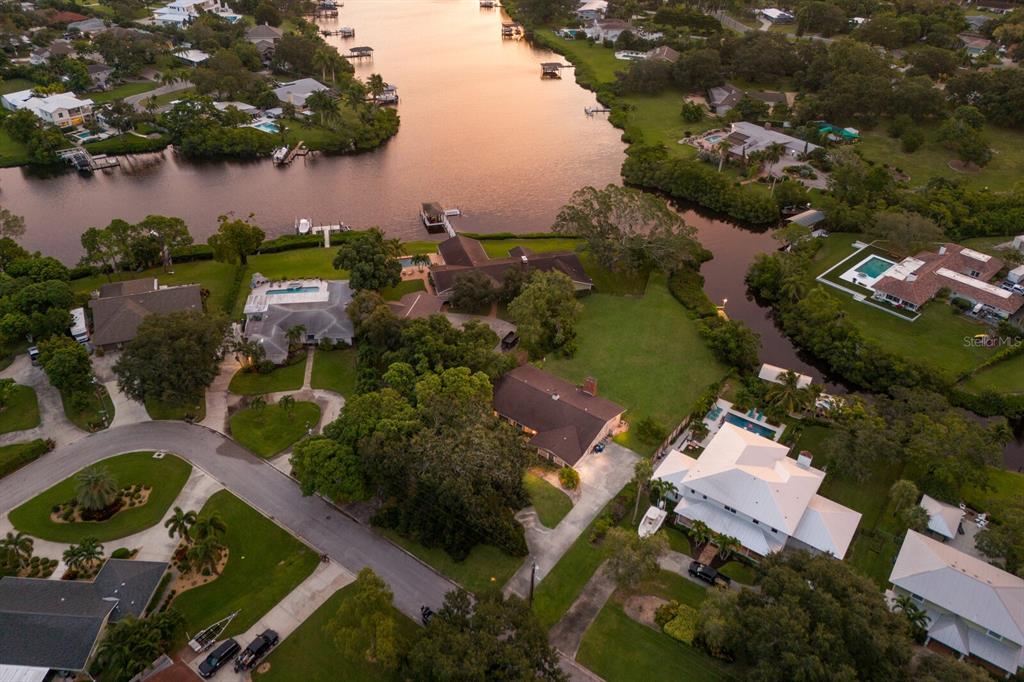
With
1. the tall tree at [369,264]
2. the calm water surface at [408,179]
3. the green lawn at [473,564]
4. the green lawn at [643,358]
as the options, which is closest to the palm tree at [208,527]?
the green lawn at [473,564]

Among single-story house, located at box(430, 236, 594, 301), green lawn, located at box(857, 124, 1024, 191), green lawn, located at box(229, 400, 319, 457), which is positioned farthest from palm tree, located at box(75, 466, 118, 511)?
green lawn, located at box(857, 124, 1024, 191)

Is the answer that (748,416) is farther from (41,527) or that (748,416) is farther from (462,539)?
(41,527)

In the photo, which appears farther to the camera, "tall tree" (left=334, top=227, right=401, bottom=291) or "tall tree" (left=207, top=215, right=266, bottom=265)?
"tall tree" (left=207, top=215, right=266, bottom=265)

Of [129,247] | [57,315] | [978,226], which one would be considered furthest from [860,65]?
[57,315]

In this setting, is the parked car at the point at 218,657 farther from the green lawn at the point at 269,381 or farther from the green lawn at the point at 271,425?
the green lawn at the point at 269,381

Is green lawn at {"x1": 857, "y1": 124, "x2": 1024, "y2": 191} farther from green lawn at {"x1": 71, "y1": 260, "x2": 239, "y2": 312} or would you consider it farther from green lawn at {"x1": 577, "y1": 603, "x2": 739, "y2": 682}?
green lawn at {"x1": 71, "y1": 260, "x2": 239, "y2": 312}
